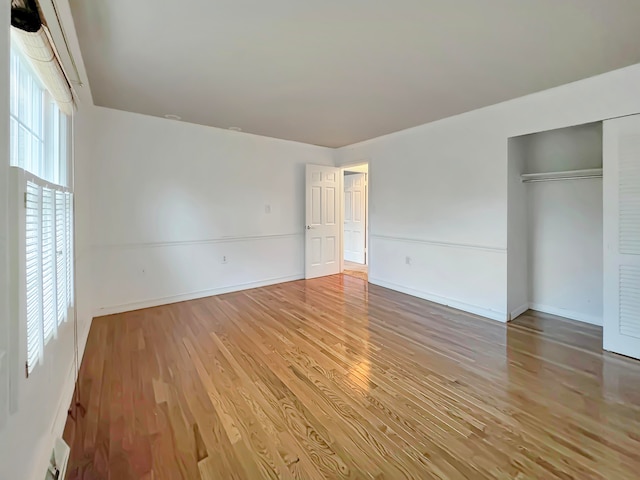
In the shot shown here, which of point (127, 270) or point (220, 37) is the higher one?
point (220, 37)

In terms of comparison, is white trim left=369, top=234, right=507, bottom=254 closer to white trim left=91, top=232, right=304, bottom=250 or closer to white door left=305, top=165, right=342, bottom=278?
white door left=305, top=165, right=342, bottom=278

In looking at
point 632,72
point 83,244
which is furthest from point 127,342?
point 632,72

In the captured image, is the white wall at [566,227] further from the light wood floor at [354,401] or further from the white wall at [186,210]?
the white wall at [186,210]

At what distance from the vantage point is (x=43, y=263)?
1.38 m

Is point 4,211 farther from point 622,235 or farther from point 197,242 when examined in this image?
point 622,235

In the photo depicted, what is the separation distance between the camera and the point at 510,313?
346cm

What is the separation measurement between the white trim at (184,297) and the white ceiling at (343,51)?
2.33 meters

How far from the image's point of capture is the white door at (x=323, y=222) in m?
5.38

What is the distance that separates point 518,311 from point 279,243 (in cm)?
347

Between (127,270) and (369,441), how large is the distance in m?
3.44

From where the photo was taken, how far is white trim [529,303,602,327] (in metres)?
3.31

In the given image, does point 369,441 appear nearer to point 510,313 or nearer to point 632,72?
point 510,313

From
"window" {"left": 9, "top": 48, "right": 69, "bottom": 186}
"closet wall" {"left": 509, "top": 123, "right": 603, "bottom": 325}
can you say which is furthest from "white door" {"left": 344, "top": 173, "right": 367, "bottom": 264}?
"window" {"left": 9, "top": 48, "right": 69, "bottom": 186}

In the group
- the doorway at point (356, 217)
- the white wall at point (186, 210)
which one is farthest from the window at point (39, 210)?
the doorway at point (356, 217)
